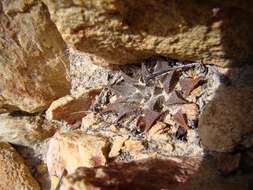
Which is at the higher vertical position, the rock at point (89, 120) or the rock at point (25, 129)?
the rock at point (89, 120)

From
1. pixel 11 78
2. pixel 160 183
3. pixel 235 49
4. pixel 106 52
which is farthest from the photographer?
pixel 11 78

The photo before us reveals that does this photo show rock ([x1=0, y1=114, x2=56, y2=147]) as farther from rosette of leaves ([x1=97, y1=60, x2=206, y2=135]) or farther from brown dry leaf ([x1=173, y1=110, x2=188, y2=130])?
brown dry leaf ([x1=173, y1=110, x2=188, y2=130])

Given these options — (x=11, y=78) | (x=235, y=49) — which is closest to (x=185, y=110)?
(x=235, y=49)

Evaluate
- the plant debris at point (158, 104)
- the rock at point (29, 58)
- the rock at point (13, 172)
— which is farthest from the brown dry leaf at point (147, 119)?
the rock at point (13, 172)

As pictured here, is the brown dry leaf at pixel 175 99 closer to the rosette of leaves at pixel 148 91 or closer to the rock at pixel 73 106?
the rosette of leaves at pixel 148 91

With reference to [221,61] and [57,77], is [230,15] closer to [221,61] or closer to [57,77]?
[221,61]

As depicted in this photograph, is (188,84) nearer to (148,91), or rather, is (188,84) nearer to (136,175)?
(148,91)
